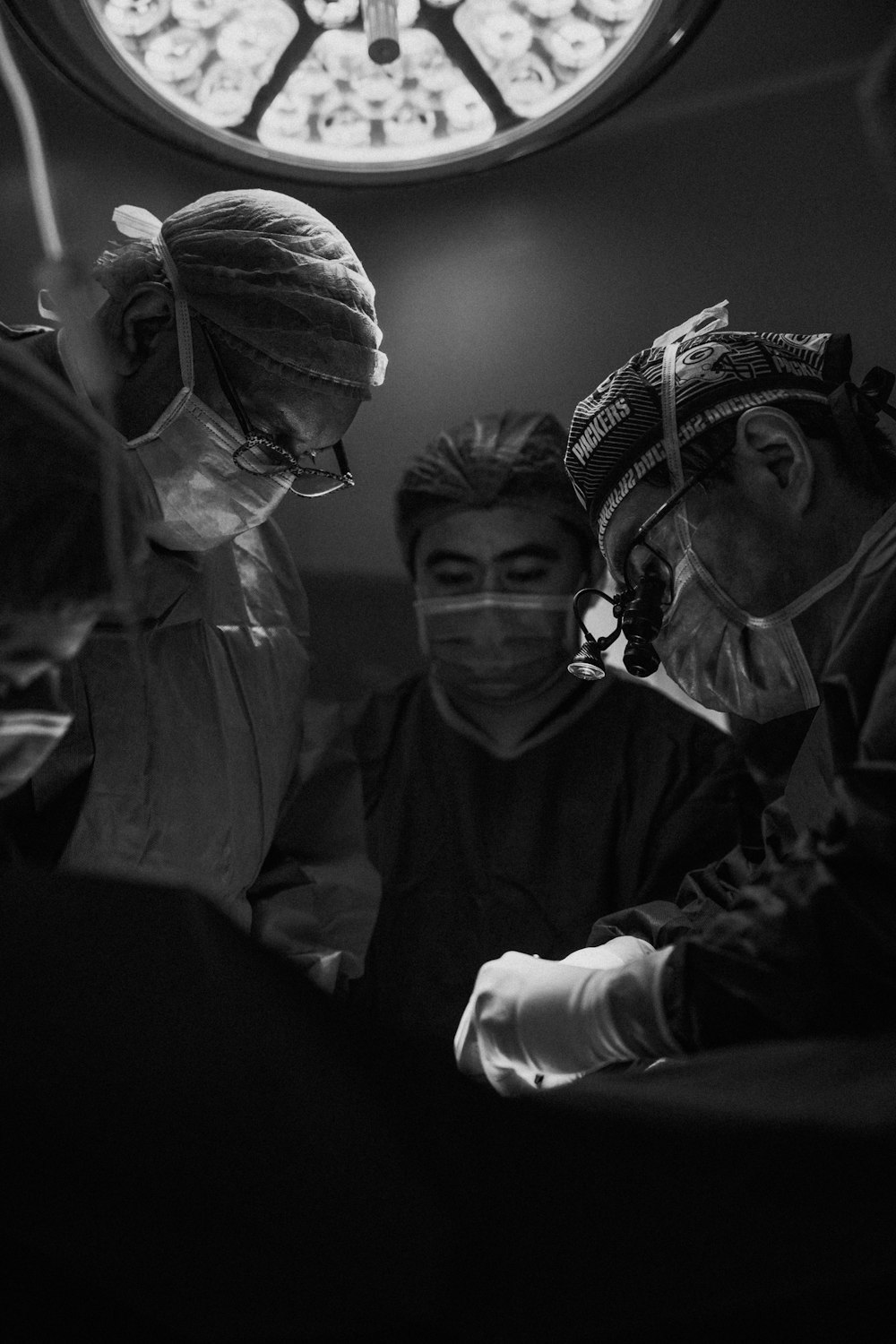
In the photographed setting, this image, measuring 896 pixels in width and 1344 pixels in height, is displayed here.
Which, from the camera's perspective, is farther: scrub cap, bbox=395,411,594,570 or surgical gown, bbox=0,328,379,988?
scrub cap, bbox=395,411,594,570

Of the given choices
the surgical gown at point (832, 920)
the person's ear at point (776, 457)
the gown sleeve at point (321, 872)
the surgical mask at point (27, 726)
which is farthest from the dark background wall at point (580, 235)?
the surgical gown at point (832, 920)

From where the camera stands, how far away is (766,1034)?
113 centimetres

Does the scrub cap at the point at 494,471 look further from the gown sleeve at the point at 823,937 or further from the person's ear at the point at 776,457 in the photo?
the gown sleeve at the point at 823,937

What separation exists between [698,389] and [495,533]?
844mm

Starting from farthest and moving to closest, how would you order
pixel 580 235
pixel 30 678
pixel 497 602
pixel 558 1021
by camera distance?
pixel 497 602, pixel 580 235, pixel 558 1021, pixel 30 678

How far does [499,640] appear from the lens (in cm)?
249

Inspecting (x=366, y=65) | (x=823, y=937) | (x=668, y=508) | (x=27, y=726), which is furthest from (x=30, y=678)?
(x=366, y=65)

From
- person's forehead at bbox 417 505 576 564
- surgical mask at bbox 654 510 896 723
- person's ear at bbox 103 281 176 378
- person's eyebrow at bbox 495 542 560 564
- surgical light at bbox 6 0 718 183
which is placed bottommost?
surgical mask at bbox 654 510 896 723

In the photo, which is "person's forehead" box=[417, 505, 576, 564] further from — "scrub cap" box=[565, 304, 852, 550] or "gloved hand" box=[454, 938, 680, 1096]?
"gloved hand" box=[454, 938, 680, 1096]

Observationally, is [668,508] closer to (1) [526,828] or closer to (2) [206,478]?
(2) [206,478]

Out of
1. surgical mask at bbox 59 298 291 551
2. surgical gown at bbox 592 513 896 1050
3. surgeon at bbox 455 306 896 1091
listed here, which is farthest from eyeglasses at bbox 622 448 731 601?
surgical mask at bbox 59 298 291 551

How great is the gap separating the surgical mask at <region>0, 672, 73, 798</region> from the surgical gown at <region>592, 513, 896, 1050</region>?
0.66 m

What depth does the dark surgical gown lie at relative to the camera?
229cm

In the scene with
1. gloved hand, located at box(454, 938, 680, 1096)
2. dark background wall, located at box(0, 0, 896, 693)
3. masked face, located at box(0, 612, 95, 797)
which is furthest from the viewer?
dark background wall, located at box(0, 0, 896, 693)
